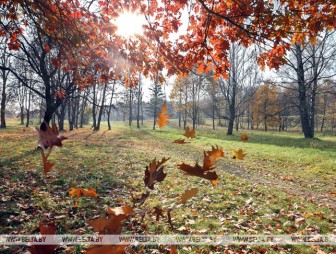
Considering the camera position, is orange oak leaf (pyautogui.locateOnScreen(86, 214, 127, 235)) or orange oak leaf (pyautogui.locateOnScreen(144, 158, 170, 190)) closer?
orange oak leaf (pyautogui.locateOnScreen(86, 214, 127, 235))

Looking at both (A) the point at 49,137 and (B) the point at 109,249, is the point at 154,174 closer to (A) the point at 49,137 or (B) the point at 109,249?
(B) the point at 109,249

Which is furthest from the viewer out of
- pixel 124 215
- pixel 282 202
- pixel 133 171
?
pixel 133 171

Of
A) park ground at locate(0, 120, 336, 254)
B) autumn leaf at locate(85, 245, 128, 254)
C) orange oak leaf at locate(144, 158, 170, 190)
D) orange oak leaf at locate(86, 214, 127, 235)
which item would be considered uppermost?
orange oak leaf at locate(144, 158, 170, 190)

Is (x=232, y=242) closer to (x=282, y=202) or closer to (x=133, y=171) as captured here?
(x=282, y=202)

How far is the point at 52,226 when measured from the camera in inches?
36.5

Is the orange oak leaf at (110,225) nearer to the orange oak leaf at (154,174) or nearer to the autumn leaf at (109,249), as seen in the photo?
the autumn leaf at (109,249)

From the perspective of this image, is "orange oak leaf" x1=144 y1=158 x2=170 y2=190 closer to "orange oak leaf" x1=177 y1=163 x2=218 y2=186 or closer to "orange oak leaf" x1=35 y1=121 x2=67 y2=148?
"orange oak leaf" x1=177 y1=163 x2=218 y2=186

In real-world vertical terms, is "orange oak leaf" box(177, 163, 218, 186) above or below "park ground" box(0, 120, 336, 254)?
above

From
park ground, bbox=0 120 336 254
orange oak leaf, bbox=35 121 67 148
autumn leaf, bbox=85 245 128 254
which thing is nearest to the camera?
autumn leaf, bbox=85 245 128 254

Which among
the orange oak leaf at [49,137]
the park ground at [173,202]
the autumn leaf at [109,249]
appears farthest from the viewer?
the park ground at [173,202]

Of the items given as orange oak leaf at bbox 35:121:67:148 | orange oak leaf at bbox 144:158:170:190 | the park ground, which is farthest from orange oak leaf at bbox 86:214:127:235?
the park ground

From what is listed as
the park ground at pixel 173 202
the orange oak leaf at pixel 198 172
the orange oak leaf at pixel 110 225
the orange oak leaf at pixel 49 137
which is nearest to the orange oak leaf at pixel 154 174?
the orange oak leaf at pixel 198 172

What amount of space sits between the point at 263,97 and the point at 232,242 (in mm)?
42468

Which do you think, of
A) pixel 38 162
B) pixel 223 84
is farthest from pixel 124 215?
pixel 223 84
